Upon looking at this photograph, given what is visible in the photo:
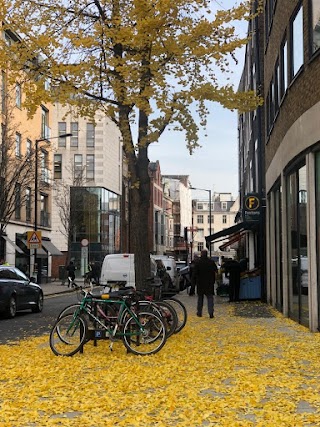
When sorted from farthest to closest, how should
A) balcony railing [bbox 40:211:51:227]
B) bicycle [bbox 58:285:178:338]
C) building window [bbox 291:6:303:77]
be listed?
balcony railing [bbox 40:211:51:227] < building window [bbox 291:6:303:77] < bicycle [bbox 58:285:178:338]

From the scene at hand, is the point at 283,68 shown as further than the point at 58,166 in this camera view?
No

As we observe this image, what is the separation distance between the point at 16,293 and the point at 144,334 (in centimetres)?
896

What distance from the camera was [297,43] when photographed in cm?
1446

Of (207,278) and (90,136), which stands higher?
(90,136)

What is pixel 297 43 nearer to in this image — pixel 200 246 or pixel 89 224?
pixel 89 224

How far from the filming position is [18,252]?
38844 millimetres

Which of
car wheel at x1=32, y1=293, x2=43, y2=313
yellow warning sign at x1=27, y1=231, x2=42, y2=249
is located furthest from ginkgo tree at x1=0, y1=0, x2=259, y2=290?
yellow warning sign at x1=27, y1=231, x2=42, y2=249

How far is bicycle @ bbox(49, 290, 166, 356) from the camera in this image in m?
9.80

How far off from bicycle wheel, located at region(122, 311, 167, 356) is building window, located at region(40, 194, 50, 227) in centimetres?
3624

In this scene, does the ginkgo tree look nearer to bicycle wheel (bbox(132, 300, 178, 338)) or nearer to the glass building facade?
bicycle wheel (bbox(132, 300, 178, 338))

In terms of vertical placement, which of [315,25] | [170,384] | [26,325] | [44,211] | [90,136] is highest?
[90,136]

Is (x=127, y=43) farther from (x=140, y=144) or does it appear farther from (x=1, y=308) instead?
(x=1, y=308)

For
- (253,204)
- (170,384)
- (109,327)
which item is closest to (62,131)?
(253,204)

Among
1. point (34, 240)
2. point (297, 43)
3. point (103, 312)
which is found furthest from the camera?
point (34, 240)
